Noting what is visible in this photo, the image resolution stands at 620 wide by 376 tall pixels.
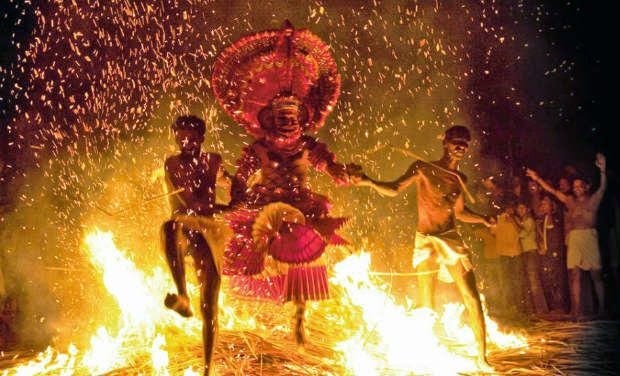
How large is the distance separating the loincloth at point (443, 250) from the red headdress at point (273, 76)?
159 cm

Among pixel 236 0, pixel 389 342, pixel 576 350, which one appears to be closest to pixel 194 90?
pixel 236 0

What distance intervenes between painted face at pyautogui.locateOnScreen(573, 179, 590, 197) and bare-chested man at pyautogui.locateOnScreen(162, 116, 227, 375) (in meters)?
5.03

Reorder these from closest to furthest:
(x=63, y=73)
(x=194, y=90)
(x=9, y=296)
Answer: (x=9, y=296), (x=63, y=73), (x=194, y=90)

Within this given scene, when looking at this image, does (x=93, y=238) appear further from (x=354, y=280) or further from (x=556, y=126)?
(x=556, y=126)

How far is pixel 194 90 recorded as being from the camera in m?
8.72

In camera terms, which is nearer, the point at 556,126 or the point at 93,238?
the point at 93,238

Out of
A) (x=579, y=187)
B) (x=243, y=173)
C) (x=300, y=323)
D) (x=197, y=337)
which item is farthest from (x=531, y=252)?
(x=197, y=337)

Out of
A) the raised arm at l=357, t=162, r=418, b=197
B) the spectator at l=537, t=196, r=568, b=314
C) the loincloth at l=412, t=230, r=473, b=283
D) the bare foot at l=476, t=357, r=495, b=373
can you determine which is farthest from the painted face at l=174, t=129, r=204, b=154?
the spectator at l=537, t=196, r=568, b=314

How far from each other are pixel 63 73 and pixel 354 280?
5.40 meters

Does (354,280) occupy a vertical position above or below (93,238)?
below

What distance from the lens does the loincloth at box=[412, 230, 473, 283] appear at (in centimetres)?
505

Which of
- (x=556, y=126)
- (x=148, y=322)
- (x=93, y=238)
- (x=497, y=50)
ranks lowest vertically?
(x=148, y=322)

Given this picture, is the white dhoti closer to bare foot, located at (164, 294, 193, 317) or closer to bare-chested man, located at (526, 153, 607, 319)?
bare-chested man, located at (526, 153, 607, 319)

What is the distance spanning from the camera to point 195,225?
4676 millimetres
